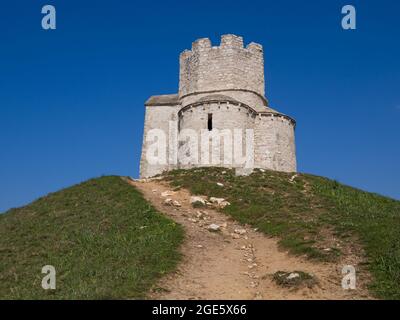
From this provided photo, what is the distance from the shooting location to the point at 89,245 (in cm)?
1870

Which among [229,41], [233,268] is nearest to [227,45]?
[229,41]

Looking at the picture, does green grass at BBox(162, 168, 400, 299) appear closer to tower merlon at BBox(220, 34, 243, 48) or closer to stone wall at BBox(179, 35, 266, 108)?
stone wall at BBox(179, 35, 266, 108)

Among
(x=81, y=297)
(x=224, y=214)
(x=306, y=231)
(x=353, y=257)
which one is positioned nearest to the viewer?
(x=81, y=297)

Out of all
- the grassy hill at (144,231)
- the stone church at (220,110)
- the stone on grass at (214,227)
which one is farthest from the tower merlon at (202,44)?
the stone on grass at (214,227)

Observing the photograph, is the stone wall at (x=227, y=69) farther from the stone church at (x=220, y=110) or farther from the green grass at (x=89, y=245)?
the green grass at (x=89, y=245)

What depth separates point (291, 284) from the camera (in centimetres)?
1407

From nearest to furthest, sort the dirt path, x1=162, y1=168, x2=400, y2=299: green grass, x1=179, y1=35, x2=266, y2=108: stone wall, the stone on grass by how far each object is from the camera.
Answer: the dirt path, x1=162, y1=168, x2=400, y2=299: green grass, the stone on grass, x1=179, y1=35, x2=266, y2=108: stone wall

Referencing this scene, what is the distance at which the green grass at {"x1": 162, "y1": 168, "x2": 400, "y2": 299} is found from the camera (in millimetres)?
16141

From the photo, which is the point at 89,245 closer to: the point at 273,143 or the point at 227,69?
the point at 273,143

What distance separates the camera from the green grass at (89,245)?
47.0 ft

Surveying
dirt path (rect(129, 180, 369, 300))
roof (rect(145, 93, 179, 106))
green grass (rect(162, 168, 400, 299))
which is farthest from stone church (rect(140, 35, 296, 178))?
dirt path (rect(129, 180, 369, 300))
